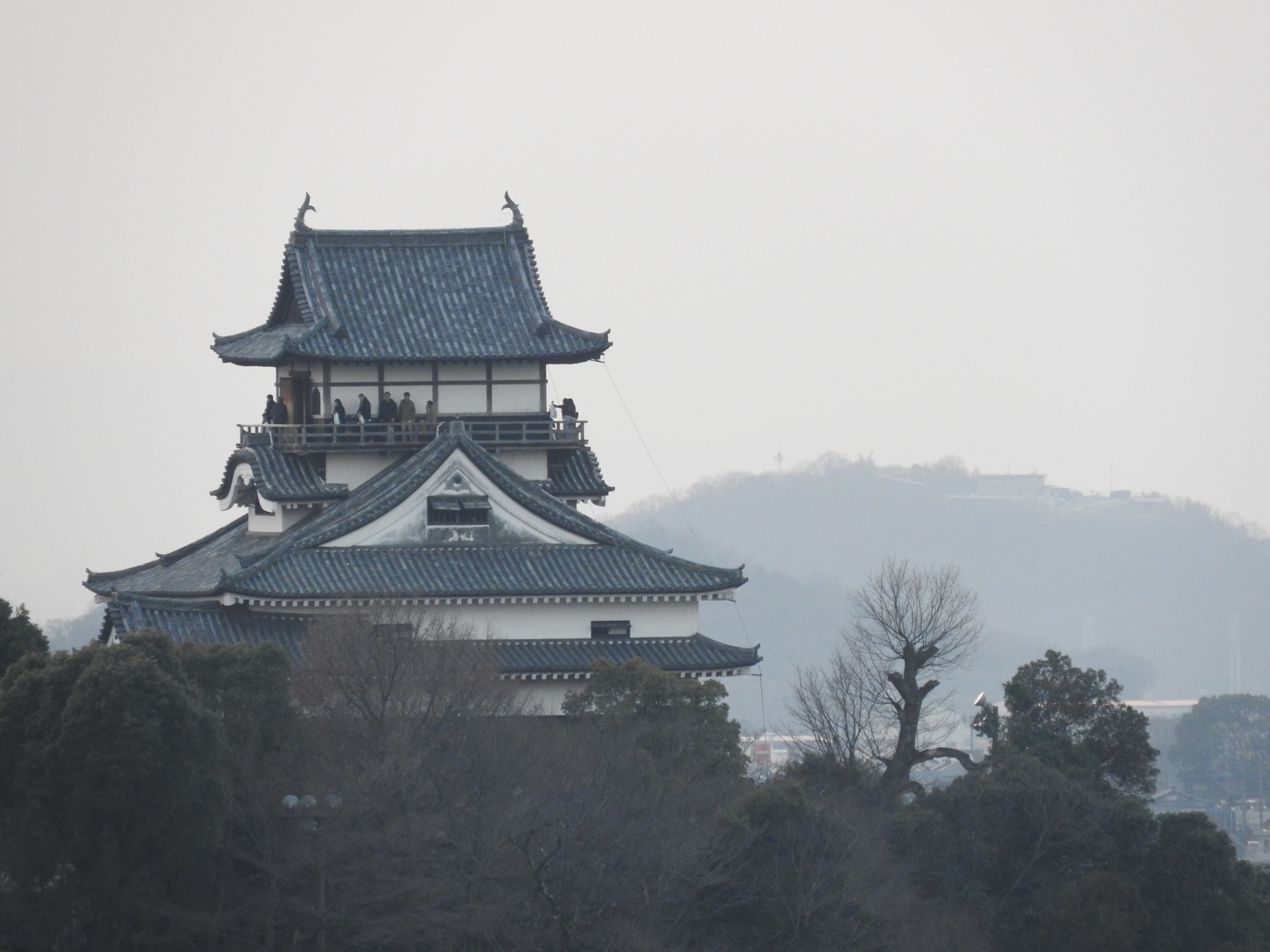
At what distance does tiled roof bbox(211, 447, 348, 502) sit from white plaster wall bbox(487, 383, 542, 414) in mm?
3758

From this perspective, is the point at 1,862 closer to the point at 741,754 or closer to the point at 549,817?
the point at 549,817

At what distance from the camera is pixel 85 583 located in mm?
46938

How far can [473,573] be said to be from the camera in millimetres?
41062

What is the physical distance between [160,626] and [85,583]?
9456mm

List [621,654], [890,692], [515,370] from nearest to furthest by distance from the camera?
[621,654]
[890,692]
[515,370]

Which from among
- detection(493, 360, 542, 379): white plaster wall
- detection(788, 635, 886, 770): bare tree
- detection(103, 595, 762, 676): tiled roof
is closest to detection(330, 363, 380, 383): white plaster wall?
detection(493, 360, 542, 379): white plaster wall

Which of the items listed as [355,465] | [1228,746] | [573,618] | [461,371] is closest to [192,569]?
[355,465]

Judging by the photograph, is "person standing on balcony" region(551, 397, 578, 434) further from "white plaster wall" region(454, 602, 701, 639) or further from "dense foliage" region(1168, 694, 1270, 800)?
"dense foliage" region(1168, 694, 1270, 800)

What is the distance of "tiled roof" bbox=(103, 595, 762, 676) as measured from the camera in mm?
38344

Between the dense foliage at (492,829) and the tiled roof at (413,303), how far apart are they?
32.1 ft

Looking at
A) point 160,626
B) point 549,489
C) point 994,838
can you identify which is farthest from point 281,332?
point 994,838

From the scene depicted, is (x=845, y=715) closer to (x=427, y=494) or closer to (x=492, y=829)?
(x=427, y=494)

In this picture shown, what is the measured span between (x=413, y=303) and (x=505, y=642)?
8.76 metres

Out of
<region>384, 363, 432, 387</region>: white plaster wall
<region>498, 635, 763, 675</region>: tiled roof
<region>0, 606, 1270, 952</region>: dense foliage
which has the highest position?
<region>384, 363, 432, 387</region>: white plaster wall
